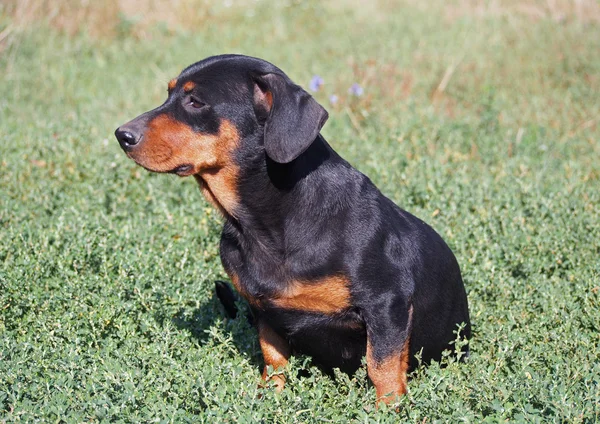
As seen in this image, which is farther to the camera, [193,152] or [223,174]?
[223,174]

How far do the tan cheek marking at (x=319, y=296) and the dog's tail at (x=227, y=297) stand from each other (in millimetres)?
1035

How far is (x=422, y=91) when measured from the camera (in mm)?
9070

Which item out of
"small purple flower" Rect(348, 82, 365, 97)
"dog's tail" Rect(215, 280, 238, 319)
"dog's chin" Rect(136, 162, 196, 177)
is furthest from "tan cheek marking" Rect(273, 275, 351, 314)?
"small purple flower" Rect(348, 82, 365, 97)

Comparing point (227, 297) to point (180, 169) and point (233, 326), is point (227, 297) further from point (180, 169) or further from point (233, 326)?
point (180, 169)

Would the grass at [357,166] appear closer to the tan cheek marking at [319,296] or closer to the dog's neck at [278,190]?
the tan cheek marking at [319,296]

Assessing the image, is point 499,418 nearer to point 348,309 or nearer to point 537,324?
point 348,309

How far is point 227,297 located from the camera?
474 cm

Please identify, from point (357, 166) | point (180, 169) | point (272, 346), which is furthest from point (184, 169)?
point (357, 166)

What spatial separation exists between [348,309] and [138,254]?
71.0 inches

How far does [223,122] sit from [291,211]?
53 centimetres

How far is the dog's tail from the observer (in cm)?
471

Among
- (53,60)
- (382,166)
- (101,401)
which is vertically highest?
(101,401)

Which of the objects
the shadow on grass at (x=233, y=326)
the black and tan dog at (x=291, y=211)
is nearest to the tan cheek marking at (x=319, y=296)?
the black and tan dog at (x=291, y=211)

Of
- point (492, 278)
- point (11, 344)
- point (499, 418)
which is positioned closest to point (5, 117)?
point (11, 344)
